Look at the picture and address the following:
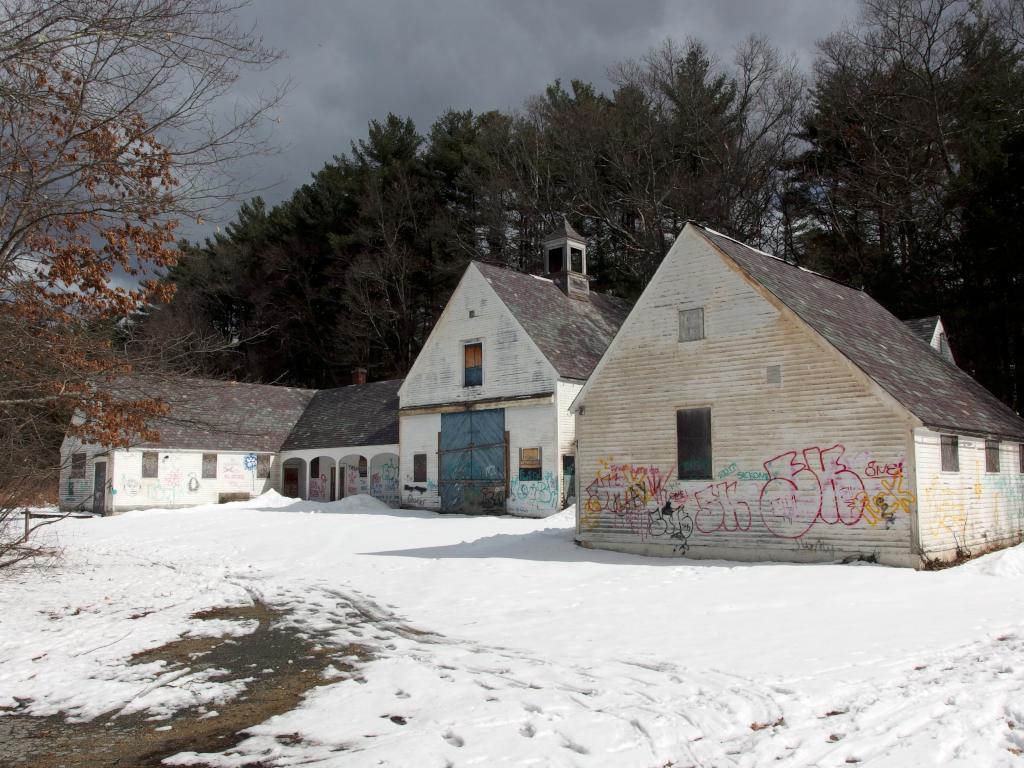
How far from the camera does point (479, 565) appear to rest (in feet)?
53.4

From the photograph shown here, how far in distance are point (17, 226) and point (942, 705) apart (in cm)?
1146

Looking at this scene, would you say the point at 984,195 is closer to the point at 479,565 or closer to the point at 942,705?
the point at 479,565

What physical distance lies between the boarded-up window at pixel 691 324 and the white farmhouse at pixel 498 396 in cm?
993

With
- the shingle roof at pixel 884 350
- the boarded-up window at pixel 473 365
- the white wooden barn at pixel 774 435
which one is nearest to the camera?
the white wooden barn at pixel 774 435

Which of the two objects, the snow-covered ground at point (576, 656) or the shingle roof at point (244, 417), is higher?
the shingle roof at point (244, 417)

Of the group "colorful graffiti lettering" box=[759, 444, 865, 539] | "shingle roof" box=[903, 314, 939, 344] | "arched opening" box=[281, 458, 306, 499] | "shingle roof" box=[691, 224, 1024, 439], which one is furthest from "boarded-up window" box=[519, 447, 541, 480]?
"arched opening" box=[281, 458, 306, 499]

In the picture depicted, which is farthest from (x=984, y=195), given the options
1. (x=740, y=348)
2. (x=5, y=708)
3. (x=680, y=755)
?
(x=5, y=708)

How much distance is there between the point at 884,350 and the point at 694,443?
4.64 meters

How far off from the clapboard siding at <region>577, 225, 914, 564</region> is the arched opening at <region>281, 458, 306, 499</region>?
2309cm

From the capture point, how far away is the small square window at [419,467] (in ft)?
104

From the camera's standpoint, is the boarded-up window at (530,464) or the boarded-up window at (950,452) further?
the boarded-up window at (530,464)

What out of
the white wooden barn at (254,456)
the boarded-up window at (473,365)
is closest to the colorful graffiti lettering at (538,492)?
the boarded-up window at (473,365)

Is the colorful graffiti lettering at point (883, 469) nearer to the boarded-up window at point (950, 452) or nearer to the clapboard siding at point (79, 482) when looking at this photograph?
the boarded-up window at point (950, 452)

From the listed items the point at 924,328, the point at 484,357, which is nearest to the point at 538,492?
the point at 484,357
